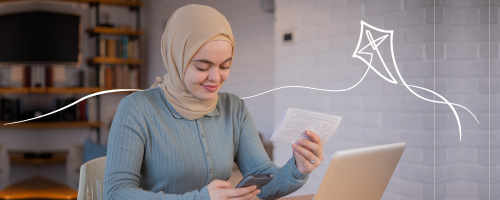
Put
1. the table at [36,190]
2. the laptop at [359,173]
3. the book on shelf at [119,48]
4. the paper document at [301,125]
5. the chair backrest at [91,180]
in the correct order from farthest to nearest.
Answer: the book on shelf at [119,48], the table at [36,190], the chair backrest at [91,180], the paper document at [301,125], the laptop at [359,173]

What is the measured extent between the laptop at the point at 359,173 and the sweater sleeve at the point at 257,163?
0.23 meters

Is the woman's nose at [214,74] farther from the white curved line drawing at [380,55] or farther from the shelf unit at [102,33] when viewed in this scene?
the shelf unit at [102,33]

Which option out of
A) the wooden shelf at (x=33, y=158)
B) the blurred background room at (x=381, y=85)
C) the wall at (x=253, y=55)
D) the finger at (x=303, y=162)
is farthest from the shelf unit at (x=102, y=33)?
the finger at (x=303, y=162)

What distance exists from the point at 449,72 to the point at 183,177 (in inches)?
53.4

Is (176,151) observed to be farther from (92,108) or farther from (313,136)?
(92,108)

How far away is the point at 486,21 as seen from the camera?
2160mm

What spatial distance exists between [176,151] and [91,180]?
311 mm

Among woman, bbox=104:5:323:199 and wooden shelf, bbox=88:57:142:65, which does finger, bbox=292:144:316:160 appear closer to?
woman, bbox=104:5:323:199

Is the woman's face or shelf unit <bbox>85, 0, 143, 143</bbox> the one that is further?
shelf unit <bbox>85, 0, 143, 143</bbox>

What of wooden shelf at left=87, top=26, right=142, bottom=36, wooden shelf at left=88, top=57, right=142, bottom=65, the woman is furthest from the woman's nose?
wooden shelf at left=87, top=26, right=142, bottom=36

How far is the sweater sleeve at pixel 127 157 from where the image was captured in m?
1.15

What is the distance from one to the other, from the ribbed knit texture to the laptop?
21cm

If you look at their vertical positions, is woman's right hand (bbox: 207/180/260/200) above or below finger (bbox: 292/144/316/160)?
below

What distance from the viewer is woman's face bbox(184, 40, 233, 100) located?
1284mm
